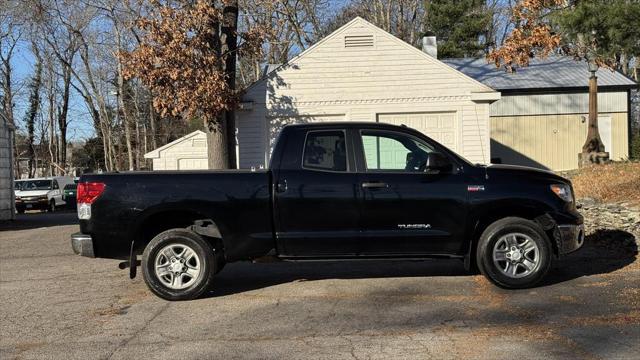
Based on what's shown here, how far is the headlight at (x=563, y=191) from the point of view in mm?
7184

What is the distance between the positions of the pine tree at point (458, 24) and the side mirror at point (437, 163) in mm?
33728

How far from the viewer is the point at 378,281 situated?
7832 mm

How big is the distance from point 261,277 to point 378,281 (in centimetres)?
162

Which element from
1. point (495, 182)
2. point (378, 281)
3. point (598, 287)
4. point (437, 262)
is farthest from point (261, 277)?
point (598, 287)

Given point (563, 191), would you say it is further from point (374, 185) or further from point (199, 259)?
point (199, 259)

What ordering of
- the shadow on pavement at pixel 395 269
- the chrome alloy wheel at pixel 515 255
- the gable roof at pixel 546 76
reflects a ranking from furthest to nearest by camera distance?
the gable roof at pixel 546 76, the shadow on pavement at pixel 395 269, the chrome alloy wheel at pixel 515 255

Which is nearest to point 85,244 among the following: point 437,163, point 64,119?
point 437,163

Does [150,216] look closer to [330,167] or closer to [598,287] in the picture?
[330,167]

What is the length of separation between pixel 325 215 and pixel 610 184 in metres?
7.61

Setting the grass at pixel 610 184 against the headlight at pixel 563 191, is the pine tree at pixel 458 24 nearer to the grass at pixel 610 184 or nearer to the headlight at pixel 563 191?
the grass at pixel 610 184

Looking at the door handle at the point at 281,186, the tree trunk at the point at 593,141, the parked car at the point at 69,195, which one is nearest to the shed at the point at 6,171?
the parked car at the point at 69,195

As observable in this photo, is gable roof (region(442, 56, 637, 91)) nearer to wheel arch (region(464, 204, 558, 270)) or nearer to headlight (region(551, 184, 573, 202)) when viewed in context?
headlight (region(551, 184, 573, 202))

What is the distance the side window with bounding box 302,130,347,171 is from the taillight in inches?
89.2

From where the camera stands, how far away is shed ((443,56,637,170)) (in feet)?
89.2
